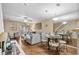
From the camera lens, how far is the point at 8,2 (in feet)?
5.39

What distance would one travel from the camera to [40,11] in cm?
171

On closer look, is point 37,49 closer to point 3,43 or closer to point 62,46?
point 62,46

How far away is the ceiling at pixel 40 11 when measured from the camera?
1685 millimetres

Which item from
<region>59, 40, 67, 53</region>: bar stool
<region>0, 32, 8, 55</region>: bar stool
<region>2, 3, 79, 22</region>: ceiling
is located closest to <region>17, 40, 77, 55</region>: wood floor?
<region>59, 40, 67, 53</region>: bar stool

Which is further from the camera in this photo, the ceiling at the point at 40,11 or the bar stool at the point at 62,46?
the bar stool at the point at 62,46

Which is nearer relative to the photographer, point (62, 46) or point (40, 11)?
point (40, 11)

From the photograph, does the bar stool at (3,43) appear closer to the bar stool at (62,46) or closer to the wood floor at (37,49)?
the wood floor at (37,49)

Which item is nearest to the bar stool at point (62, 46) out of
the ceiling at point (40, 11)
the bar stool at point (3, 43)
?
the ceiling at point (40, 11)

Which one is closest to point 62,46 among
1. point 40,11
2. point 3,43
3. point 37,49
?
point 37,49

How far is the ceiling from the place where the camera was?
1685mm

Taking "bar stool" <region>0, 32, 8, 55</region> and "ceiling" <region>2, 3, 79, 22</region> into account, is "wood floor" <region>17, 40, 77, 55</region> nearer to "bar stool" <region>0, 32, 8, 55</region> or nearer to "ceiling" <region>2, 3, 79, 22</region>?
"bar stool" <region>0, 32, 8, 55</region>

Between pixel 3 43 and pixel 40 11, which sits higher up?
pixel 40 11

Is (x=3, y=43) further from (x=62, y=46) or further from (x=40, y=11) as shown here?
(x=62, y=46)

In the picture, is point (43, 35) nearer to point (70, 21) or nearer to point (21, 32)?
point (21, 32)
